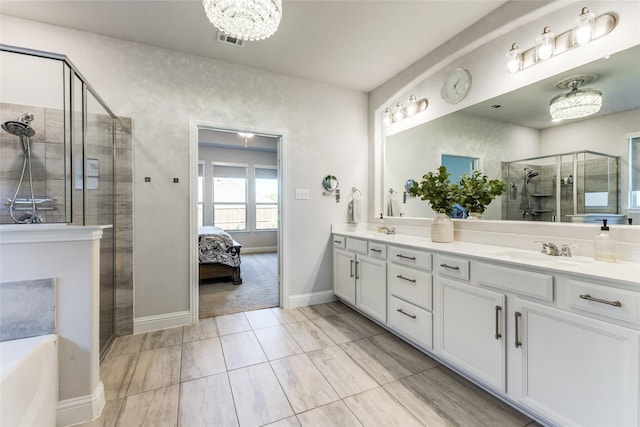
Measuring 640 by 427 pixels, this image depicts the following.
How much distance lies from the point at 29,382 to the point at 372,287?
2.37m

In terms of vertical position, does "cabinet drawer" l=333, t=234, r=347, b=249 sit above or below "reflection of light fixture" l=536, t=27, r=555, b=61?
below

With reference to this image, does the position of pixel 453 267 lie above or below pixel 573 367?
above

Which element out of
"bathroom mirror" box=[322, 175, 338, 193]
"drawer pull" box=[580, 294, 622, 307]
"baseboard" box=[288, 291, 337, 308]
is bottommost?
"baseboard" box=[288, 291, 337, 308]

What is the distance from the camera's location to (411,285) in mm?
2215

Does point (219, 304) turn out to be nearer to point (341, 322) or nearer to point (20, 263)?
point (341, 322)

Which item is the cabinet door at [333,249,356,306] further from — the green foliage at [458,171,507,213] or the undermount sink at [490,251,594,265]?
the undermount sink at [490,251,594,265]

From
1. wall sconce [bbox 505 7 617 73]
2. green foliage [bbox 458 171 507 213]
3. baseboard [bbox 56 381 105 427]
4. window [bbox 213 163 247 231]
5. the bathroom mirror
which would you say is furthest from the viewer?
window [bbox 213 163 247 231]

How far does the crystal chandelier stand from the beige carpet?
127 inches

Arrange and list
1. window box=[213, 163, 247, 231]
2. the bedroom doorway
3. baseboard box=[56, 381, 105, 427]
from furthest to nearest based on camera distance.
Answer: window box=[213, 163, 247, 231] → the bedroom doorway → baseboard box=[56, 381, 105, 427]

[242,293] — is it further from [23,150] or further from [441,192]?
[441,192]

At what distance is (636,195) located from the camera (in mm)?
1508

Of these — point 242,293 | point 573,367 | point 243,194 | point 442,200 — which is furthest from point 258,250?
point 573,367

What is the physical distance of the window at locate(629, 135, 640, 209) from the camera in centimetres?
150

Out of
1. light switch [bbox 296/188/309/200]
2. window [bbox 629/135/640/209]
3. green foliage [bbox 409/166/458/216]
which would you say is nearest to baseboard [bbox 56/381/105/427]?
light switch [bbox 296/188/309/200]
